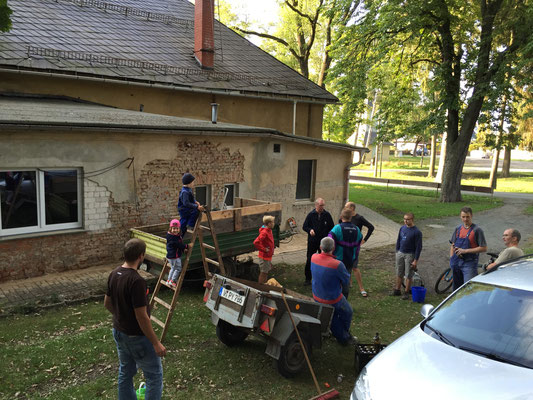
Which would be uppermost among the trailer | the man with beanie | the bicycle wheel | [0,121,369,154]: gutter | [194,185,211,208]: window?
[0,121,369,154]: gutter

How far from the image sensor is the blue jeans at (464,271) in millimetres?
7898

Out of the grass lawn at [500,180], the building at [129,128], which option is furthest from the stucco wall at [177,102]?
the grass lawn at [500,180]

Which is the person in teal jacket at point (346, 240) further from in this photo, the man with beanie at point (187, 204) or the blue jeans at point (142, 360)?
the blue jeans at point (142, 360)

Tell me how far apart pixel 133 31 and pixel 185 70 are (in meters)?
3.15

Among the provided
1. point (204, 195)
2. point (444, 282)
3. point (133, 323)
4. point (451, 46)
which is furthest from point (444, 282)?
point (451, 46)

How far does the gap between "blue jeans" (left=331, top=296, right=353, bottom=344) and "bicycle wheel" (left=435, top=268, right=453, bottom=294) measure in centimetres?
379

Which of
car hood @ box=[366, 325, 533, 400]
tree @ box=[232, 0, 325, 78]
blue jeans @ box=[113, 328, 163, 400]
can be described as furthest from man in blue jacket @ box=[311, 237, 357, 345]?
tree @ box=[232, 0, 325, 78]

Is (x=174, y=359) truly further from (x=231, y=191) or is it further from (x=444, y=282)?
(x=231, y=191)

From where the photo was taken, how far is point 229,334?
6.30 metres

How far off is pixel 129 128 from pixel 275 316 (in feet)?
21.0

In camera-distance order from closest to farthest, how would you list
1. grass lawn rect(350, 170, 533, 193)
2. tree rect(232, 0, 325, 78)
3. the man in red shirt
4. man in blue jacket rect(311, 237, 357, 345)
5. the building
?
1. man in blue jacket rect(311, 237, 357, 345)
2. the man in red shirt
3. the building
4. tree rect(232, 0, 325, 78)
5. grass lawn rect(350, 170, 533, 193)

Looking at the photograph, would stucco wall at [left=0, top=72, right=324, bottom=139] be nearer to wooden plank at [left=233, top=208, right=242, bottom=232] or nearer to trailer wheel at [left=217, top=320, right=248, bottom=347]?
wooden plank at [left=233, top=208, right=242, bottom=232]

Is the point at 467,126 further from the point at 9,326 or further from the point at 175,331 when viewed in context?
the point at 9,326

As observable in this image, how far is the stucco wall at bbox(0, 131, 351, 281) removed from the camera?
912cm
